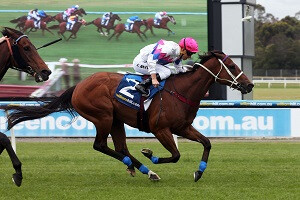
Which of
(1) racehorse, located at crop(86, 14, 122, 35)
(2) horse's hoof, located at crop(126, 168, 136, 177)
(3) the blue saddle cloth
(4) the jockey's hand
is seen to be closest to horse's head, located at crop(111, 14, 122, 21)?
(1) racehorse, located at crop(86, 14, 122, 35)

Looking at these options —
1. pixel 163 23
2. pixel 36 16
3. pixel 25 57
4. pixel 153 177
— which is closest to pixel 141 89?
pixel 153 177

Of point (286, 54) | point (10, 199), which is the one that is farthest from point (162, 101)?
point (286, 54)

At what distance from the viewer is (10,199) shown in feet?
28.7

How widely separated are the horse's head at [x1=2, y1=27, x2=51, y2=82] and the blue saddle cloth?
3.42ft

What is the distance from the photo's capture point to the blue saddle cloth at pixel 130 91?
408 inches

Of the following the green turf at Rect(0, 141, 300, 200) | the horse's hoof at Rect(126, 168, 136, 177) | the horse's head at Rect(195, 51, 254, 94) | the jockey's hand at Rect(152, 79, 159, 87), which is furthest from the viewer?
the horse's hoof at Rect(126, 168, 136, 177)

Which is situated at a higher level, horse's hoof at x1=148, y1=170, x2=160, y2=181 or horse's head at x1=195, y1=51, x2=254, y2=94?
horse's head at x1=195, y1=51, x2=254, y2=94

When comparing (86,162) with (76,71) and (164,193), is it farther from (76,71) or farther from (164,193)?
(76,71)

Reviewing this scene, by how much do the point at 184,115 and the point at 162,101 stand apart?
31 centimetres

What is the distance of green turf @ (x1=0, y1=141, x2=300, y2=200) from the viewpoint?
356 inches

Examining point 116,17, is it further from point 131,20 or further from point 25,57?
point 25,57

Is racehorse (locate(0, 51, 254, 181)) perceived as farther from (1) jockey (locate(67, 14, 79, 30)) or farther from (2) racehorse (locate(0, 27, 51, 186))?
(1) jockey (locate(67, 14, 79, 30))

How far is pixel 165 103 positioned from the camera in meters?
10.3

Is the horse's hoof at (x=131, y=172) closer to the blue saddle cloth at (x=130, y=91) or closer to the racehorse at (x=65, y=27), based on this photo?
the blue saddle cloth at (x=130, y=91)
